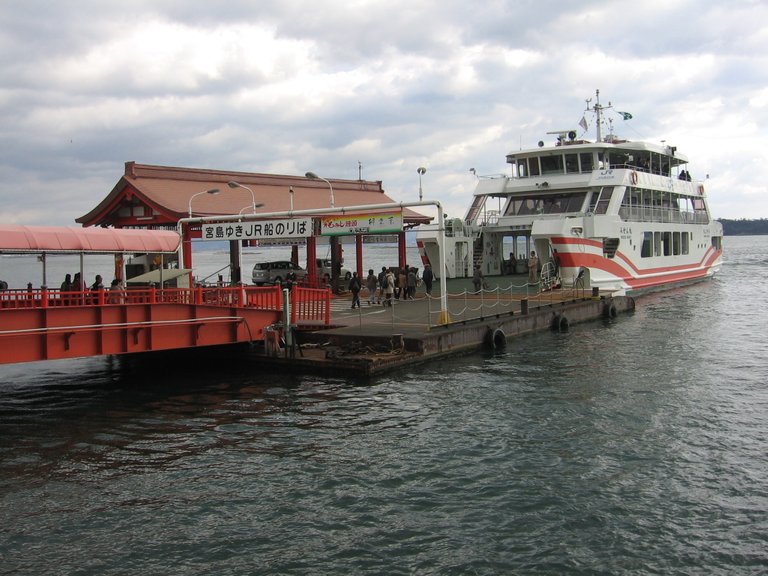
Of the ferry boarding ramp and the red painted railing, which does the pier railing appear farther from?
the ferry boarding ramp

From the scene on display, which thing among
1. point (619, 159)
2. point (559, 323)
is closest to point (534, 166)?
point (619, 159)

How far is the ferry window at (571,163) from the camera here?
38969 millimetres

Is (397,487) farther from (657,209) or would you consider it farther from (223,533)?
(657,209)

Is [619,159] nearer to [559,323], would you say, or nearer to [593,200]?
[593,200]

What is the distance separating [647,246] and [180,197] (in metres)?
26.8

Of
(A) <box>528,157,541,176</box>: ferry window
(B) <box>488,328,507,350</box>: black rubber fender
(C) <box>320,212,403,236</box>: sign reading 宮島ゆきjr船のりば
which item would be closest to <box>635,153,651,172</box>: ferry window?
(A) <box>528,157,541,176</box>: ferry window

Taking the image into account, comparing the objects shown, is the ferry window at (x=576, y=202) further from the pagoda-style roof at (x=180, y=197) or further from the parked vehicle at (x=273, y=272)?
the parked vehicle at (x=273, y=272)

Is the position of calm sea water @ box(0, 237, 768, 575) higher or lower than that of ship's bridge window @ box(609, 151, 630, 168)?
lower

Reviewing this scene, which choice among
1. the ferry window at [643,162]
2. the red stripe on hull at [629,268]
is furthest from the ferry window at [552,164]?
the ferry window at [643,162]

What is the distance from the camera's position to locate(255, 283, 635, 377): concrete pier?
752 inches

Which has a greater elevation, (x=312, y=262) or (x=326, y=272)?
(x=312, y=262)

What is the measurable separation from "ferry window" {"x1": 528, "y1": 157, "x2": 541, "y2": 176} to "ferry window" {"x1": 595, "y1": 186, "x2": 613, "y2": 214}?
421 centimetres

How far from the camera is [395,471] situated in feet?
37.0

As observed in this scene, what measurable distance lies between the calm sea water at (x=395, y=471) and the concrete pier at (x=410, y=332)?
694 millimetres
